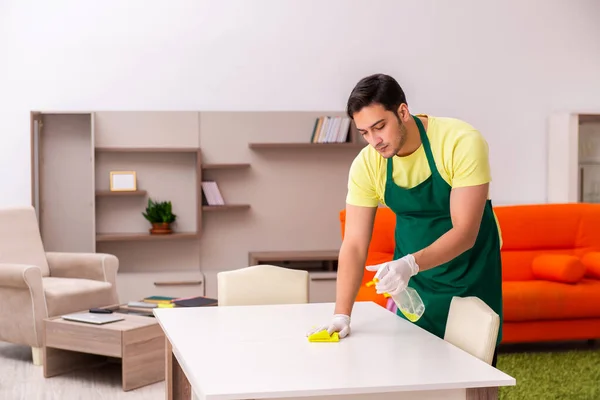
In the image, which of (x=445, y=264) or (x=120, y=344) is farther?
(x=120, y=344)

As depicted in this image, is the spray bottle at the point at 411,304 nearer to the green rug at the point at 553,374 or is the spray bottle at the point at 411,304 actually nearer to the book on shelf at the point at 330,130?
the green rug at the point at 553,374

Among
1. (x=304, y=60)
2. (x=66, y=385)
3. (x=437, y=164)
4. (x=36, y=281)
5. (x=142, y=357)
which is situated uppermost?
(x=304, y=60)

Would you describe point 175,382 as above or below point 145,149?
below

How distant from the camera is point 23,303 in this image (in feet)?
15.9

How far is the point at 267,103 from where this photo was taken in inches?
261

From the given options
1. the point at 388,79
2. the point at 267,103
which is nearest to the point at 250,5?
the point at 267,103

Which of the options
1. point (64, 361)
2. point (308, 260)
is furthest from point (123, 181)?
point (64, 361)

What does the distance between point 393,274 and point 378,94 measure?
0.53m

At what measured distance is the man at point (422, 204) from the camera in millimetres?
2447

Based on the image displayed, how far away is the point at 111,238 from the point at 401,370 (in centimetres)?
442

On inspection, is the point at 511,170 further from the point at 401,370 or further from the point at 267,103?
the point at 401,370

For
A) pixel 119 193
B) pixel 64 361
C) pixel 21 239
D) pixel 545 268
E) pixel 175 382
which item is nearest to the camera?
pixel 175 382

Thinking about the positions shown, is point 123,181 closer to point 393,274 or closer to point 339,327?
point 339,327

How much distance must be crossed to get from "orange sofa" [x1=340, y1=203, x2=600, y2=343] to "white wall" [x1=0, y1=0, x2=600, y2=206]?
1.59 metres
